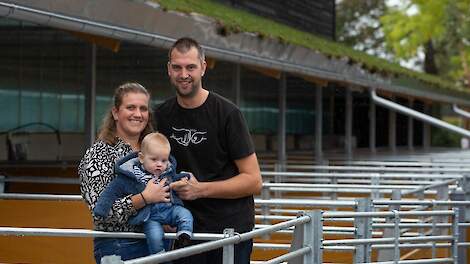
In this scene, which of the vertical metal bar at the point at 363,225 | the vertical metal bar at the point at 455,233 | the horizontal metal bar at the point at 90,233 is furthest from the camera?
the vertical metal bar at the point at 455,233

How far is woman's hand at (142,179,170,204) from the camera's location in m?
4.29

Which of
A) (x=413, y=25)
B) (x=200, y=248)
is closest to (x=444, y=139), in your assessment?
(x=413, y=25)

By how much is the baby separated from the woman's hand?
0.04 metres

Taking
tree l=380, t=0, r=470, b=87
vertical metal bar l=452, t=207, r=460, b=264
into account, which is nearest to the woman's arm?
vertical metal bar l=452, t=207, r=460, b=264

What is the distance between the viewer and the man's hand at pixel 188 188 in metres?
4.43

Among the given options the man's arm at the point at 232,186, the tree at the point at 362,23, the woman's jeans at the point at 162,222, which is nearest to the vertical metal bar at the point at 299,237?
the man's arm at the point at 232,186

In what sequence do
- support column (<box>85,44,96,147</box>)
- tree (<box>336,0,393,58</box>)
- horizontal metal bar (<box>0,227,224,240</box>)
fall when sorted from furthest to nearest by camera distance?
tree (<box>336,0,393,58</box>) → support column (<box>85,44,96,147</box>) → horizontal metal bar (<box>0,227,224,240</box>)

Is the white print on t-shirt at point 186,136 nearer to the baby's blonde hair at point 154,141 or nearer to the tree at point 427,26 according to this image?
the baby's blonde hair at point 154,141

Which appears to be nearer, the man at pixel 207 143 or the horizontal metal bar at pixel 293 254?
the man at pixel 207 143

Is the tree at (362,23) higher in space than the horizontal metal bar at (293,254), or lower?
higher

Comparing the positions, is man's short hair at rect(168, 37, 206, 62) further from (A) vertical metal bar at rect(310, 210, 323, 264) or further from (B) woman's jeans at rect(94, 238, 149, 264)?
(A) vertical metal bar at rect(310, 210, 323, 264)

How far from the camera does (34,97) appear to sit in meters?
15.3

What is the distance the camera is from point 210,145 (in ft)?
15.3

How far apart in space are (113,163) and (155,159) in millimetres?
219
